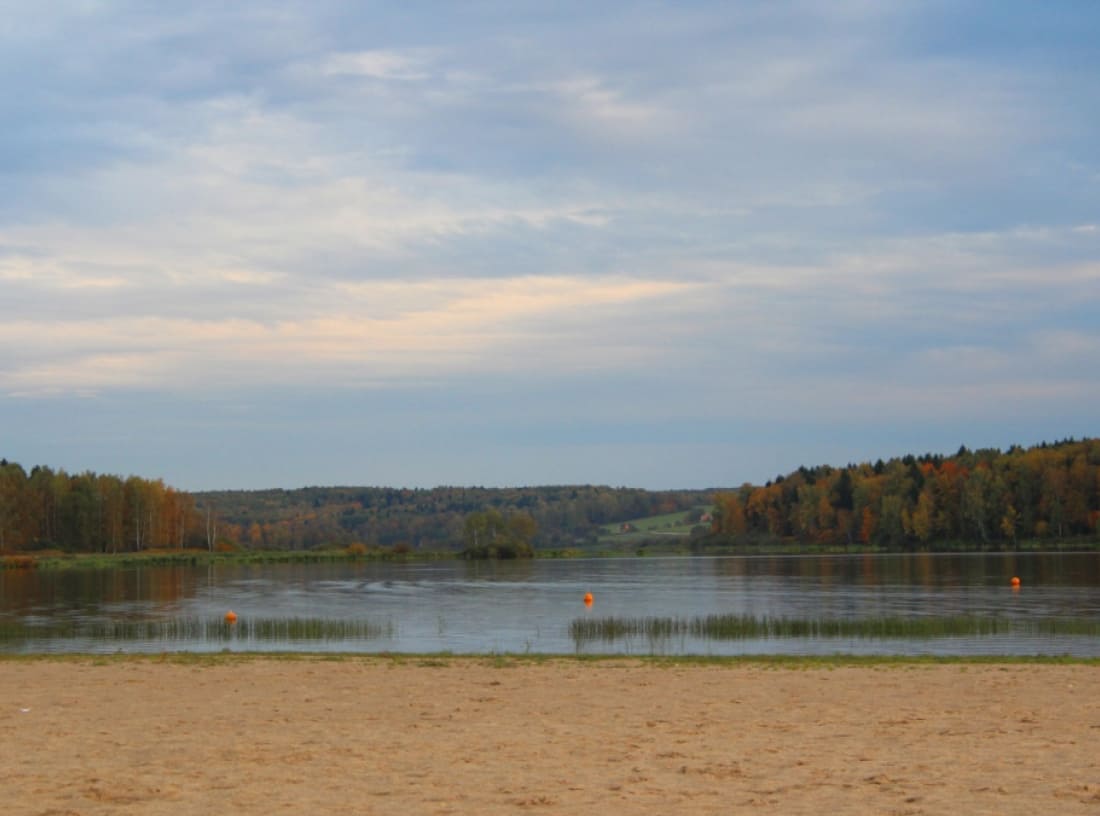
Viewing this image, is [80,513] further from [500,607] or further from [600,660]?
[600,660]

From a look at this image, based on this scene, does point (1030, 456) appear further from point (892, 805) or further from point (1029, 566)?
point (892, 805)

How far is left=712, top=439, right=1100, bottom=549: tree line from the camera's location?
136000 millimetres

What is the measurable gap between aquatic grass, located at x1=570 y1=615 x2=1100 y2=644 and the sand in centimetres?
949

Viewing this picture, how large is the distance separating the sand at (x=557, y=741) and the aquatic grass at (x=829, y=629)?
949 centimetres

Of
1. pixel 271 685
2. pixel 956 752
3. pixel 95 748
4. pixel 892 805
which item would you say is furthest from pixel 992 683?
pixel 95 748

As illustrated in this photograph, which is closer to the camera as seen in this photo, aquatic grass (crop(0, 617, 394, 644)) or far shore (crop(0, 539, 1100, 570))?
aquatic grass (crop(0, 617, 394, 644))

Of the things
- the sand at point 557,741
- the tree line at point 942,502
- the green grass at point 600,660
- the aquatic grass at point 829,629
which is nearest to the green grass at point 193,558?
the tree line at point 942,502

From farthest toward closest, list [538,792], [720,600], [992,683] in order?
[720,600]
[992,683]
[538,792]

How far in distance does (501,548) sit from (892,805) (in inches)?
5083

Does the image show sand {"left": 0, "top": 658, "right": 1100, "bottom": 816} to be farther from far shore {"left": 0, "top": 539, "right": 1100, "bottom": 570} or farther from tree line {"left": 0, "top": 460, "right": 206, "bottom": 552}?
tree line {"left": 0, "top": 460, "right": 206, "bottom": 552}

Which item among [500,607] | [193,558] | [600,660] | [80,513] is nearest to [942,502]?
[193,558]

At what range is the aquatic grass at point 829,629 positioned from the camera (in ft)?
103

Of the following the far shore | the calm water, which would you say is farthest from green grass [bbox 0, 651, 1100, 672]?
the far shore

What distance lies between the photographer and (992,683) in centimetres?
1939
